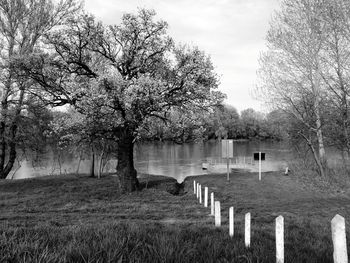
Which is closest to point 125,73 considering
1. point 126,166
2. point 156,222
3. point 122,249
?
point 126,166

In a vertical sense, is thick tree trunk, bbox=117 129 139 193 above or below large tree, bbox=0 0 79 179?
below

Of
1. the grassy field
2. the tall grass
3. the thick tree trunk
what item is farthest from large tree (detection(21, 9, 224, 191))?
the tall grass

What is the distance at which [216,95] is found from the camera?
1727 centimetres

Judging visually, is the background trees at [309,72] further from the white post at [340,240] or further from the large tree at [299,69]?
the white post at [340,240]

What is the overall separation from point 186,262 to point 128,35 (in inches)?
603

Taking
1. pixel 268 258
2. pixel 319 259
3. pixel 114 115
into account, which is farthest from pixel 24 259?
pixel 114 115

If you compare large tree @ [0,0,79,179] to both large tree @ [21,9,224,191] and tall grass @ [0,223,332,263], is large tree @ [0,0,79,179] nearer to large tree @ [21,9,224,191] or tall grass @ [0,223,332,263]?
large tree @ [21,9,224,191]

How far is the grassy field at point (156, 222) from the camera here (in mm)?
3883

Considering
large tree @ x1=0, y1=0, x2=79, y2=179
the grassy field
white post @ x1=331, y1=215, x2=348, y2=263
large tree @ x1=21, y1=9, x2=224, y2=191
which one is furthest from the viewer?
large tree @ x1=0, y1=0, x2=79, y2=179

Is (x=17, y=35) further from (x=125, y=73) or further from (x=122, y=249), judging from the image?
(x=122, y=249)

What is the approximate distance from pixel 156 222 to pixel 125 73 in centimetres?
1045

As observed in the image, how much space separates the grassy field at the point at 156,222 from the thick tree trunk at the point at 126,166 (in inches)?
29.4

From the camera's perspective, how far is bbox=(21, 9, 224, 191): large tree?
590 inches

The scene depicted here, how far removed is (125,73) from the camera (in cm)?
1730
